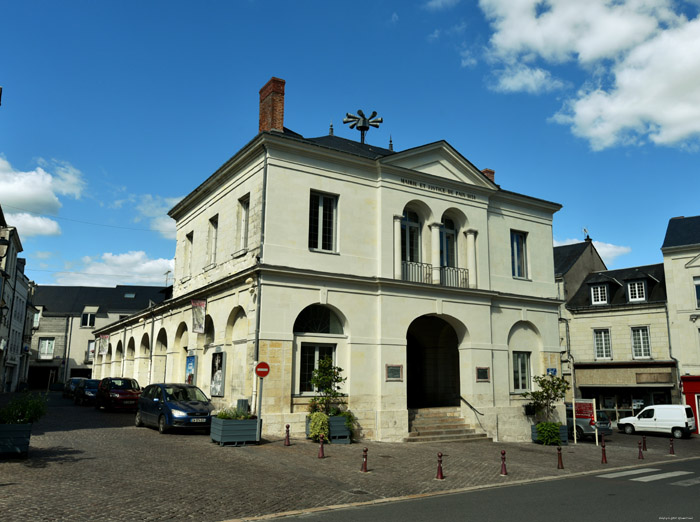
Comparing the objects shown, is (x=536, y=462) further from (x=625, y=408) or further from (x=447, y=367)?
(x=625, y=408)

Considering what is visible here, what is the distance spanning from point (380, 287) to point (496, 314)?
5848 millimetres

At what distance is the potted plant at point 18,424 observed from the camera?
11.7 m

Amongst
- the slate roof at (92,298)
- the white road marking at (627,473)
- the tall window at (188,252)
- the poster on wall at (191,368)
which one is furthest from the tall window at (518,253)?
the slate roof at (92,298)

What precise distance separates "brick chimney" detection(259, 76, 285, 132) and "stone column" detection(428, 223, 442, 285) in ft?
21.7

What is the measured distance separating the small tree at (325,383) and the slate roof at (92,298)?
4911cm

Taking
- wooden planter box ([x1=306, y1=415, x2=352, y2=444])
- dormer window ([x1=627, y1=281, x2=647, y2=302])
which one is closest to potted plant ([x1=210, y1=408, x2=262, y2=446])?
wooden planter box ([x1=306, y1=415, x2=352, y2=444])

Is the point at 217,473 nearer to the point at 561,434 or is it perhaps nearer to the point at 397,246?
the point at 397,246

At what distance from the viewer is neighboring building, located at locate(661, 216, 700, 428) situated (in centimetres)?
3231

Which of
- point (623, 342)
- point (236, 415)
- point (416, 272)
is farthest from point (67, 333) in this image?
point (623, 342)

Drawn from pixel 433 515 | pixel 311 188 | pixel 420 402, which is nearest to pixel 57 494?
pixel 433 515

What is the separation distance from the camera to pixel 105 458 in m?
12.7

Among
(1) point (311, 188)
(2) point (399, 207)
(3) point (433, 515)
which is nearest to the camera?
(3) point (433, 515)

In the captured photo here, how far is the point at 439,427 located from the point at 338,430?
459 centimetres

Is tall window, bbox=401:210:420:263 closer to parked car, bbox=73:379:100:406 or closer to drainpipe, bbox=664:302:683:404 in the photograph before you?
parked car, bbox=73:379:100:406
